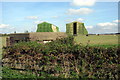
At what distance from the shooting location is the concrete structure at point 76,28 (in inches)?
645

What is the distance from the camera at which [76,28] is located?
54.0 feet

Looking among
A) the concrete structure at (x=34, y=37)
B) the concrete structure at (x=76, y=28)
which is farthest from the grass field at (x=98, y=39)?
the concrete structure at (x=34, y=37)

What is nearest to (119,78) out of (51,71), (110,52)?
(110,52)

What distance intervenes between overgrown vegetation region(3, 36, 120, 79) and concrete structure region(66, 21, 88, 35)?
1040 centimetres

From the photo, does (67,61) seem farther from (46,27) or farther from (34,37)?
(46,27)

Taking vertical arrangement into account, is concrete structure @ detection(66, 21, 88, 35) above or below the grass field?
above

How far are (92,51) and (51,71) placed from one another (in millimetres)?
1717

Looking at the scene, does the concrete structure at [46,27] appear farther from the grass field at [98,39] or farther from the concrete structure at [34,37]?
the concrete structure at [34,37]

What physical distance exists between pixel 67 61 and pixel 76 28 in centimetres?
1115

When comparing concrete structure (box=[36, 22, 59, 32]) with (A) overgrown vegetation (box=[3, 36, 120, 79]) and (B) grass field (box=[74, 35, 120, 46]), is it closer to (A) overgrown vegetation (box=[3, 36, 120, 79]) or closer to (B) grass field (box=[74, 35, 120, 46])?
(B) grass field (box=[74, 35, 120, 46])

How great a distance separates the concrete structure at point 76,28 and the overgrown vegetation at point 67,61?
10402 mm

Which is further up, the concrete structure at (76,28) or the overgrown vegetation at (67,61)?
the concrete structure at (76,28)

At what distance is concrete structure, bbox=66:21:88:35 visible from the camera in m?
16.4

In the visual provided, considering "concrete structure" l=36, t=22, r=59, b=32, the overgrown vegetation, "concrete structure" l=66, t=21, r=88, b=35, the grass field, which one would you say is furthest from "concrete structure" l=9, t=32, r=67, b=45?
"concrete structure" l=66, t=21, r=88, b=35
